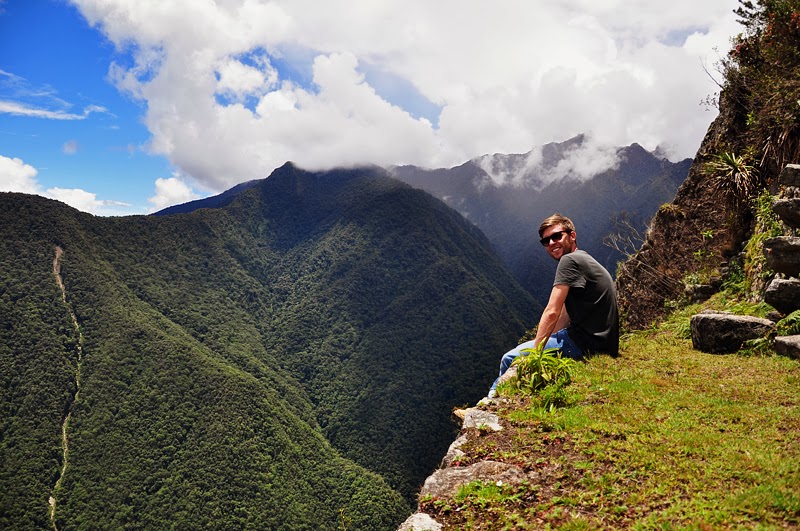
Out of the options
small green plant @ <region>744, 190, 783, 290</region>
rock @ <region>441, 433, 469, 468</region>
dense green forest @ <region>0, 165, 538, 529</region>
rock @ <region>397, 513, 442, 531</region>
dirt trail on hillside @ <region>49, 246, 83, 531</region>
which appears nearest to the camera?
rock @ <region>397, 513, 442, 531</region>

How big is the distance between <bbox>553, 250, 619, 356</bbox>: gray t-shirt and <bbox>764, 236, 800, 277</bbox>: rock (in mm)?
3566

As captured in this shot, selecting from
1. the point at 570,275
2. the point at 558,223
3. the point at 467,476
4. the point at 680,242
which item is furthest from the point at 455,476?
the point at 680,242

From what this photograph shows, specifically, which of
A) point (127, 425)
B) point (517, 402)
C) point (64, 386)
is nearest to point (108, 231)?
point (64, 386)

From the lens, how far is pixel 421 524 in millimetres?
3996

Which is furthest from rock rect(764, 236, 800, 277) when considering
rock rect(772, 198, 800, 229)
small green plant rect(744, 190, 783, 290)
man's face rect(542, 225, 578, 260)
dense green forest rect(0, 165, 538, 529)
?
dense green forest rect(0, 165, 538, 529)

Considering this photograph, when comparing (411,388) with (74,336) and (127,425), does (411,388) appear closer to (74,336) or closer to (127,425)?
(127,425)

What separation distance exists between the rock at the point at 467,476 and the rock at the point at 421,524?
0.36 m

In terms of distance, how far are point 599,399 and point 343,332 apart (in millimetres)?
187658

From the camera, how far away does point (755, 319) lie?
8.01 meters

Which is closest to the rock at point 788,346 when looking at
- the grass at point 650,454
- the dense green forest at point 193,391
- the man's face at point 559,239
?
the grass at point 650,454

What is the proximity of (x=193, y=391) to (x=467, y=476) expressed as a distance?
5428 inches

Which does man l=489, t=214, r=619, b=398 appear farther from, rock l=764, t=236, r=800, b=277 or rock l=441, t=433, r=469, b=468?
rock l=764, t=236, r=800, b=277

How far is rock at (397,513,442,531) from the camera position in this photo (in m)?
3.92

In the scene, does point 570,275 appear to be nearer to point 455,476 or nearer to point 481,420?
point 481,420
